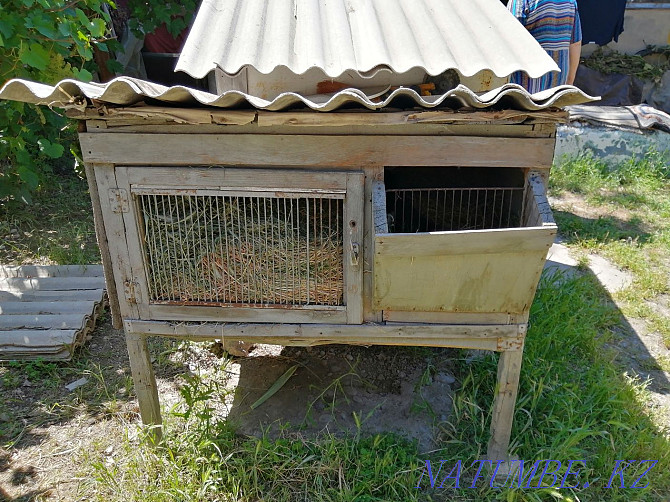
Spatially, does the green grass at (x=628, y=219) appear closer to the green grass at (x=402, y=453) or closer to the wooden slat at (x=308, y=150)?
the green grass at (x=402, y=453)

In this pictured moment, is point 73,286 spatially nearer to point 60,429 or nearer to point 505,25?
point 60,429

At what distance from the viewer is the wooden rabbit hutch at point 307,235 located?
2061 mm

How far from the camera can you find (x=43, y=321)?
3.74 metres

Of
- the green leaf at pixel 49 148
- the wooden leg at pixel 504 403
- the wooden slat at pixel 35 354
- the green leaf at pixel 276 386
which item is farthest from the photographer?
the green leaf at pixel 49 148

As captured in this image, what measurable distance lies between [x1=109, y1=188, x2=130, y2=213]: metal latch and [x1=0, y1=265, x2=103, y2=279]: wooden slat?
90.7 inches

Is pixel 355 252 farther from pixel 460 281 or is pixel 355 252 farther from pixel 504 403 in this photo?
pixel 504 403

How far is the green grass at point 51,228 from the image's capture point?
15.3 feet

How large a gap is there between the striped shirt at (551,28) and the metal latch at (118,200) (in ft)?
10.6

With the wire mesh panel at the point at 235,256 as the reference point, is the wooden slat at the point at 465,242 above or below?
above

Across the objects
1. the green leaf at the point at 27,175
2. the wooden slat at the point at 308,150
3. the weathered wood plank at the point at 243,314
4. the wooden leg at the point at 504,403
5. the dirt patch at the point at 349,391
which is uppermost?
the wooden slat at the point at 308,150

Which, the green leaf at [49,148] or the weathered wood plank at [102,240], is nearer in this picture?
the weathered wood plank at [102,240]

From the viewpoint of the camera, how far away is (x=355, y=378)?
3348 millimetres

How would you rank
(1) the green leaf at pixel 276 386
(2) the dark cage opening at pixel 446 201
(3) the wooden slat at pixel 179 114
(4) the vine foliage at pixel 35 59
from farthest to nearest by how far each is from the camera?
(4) the vine foliage at pixel 35 59 < (1) the green leaf at pixel 276 386 < (2) the dark cage opening at pixel 446 201 < (3) the wooden slat at pixel 179 114

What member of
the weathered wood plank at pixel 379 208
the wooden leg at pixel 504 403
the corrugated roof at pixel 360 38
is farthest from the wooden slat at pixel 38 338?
the wooden leg at pixel 504 403
